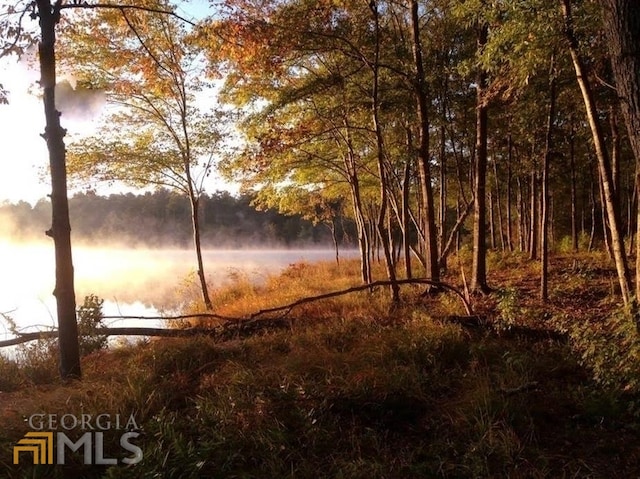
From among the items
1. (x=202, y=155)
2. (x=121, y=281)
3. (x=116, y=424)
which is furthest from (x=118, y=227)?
(x=116, y=424)

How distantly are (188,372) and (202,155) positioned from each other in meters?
8.77

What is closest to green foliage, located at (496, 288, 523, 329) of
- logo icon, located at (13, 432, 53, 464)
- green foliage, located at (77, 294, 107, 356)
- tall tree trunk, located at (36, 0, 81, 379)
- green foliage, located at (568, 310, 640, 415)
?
green foliage, located at (568, 310, 640, 415)

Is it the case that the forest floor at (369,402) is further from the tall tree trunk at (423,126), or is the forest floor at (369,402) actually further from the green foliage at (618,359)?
the tall tree trunk at (423,126)

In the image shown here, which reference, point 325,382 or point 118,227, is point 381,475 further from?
point 118,227

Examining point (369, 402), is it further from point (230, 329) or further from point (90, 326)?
point (90, 326)

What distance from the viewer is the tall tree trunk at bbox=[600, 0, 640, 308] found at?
324cm

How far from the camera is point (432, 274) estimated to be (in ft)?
30.8

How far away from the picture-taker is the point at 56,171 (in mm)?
4625

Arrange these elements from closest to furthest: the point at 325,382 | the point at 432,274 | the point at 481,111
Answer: the point at 325,382 → the point at 481,111 → the point at 432,274

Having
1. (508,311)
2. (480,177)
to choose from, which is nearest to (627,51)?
(508,311)

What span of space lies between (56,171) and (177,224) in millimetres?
69886

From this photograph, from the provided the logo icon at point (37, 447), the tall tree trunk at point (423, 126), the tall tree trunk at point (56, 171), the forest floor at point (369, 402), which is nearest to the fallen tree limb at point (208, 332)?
the forest floor at point (369, 402)

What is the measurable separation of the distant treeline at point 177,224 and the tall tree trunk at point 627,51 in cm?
5679

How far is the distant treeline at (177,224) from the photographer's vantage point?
64750 mm
